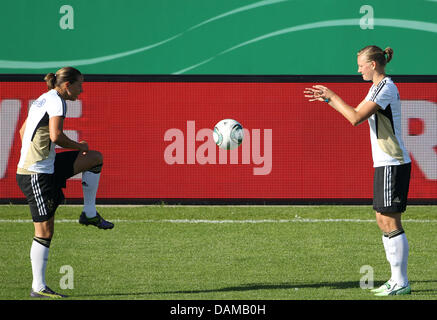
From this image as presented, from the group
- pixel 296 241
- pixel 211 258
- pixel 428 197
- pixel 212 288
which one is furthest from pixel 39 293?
pixel 428 197

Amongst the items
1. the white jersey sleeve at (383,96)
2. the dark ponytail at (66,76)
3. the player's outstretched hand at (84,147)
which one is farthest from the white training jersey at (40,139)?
the white jersey sleeve at (383,96)

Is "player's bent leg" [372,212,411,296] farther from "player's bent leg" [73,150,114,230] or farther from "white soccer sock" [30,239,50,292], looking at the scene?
"white soccer sock" [30,239,50,292]

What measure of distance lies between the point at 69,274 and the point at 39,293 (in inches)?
41.1

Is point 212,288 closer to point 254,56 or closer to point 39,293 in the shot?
point 39,293

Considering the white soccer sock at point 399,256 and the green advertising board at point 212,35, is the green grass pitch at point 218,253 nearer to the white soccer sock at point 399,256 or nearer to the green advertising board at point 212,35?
the white soccer sock at point 399,256

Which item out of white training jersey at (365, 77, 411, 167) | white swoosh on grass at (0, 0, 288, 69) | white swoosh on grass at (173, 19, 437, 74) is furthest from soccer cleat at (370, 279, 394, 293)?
white swoosh on grass at (0, 0, 288, 69)

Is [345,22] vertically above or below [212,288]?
above

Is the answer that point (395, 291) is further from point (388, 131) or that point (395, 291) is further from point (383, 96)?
point (383, 96)

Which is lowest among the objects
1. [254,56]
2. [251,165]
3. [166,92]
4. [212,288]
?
[212,288]

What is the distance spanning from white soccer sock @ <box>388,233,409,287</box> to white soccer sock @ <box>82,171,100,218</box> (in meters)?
3.26

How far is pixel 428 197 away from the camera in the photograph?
15.4 m

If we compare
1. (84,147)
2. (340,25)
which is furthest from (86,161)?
(340,25)

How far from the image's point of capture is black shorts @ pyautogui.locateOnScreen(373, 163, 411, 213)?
26.2 ft

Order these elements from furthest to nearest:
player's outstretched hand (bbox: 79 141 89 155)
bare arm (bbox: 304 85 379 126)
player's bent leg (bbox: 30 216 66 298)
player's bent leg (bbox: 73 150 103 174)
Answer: player's bent leg (bbox: 73 150 103 174), player's outstretched hand (bbox: 79 141 89 155), player's bent leg (bbox: 30 216 66 298), bare arm (bbox: 304 85 379 126)
